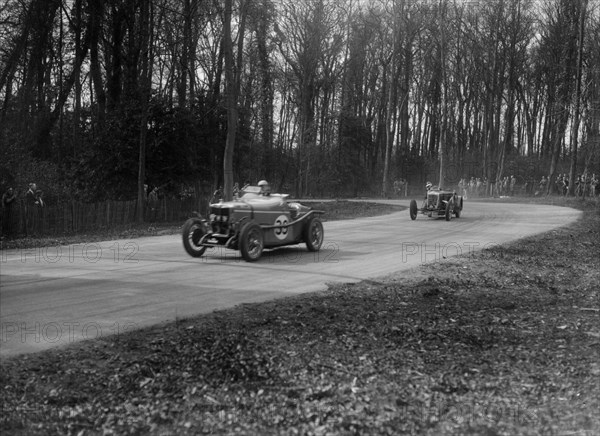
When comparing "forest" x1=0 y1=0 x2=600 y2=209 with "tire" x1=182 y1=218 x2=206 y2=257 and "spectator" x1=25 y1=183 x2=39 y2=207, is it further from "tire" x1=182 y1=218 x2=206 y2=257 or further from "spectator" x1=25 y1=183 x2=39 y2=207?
"tire" x1=182 y1=218 x2=206 y2=257

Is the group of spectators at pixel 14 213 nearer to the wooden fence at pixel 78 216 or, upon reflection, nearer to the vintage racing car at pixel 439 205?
the wooden fence at pixel 78 216

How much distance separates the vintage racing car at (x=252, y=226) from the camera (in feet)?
42.1

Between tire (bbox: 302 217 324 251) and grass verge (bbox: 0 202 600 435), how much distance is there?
19.9 feet

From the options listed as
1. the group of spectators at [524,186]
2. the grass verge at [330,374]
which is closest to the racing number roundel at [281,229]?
the grass verge at [330,374]

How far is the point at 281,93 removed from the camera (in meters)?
54.4

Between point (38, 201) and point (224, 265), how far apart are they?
35.2ft

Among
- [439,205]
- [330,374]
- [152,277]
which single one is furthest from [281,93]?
[330,374]

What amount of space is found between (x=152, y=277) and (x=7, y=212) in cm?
1017

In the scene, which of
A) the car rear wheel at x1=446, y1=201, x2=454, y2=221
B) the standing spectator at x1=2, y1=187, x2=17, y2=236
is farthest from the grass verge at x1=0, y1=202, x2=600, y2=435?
the car rear wheel at x1=446, y1=201, x2=454, y2=221

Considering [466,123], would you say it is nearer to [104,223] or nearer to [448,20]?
[448,20]

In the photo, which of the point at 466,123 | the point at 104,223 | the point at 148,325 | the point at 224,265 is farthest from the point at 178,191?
the point at 466,123

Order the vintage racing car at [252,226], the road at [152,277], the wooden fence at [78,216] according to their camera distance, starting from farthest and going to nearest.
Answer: the wooden fence at [78,216], the vintage racing car at [252,226], the road at [152,277]

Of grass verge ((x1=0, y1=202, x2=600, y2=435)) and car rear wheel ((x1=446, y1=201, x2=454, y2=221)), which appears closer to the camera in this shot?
grass verge ((x1=0, y1=202, x2=600, y2=435))

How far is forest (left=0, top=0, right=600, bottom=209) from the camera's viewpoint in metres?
26.7
